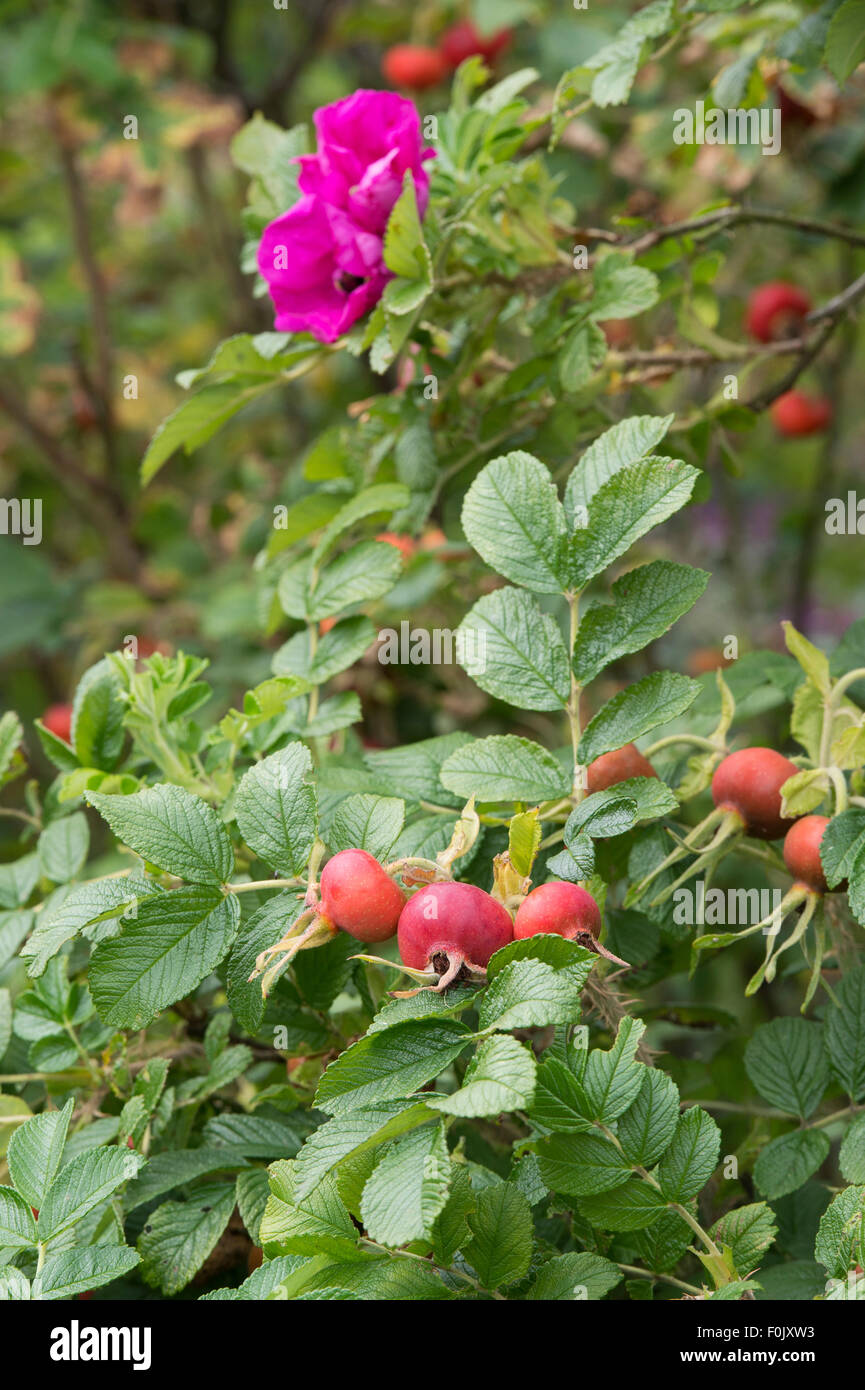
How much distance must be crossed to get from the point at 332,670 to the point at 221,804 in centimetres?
10

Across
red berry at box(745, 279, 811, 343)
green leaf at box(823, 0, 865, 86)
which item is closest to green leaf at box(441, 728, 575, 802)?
green leaf at box(823, 0, 865, 86)

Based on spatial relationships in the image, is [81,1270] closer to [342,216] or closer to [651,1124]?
[651,1124]

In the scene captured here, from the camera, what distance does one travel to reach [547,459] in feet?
2.63

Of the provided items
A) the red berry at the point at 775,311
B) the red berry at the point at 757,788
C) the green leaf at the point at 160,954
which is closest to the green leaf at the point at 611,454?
the red berry at the point at 757,788

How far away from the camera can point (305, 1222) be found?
47cm

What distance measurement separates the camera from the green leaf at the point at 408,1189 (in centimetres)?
40

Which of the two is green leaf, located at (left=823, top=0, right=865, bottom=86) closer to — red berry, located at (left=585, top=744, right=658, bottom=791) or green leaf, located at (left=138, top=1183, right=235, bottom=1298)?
red berry, located at (left=585, top=744, right=658, bottom=791)

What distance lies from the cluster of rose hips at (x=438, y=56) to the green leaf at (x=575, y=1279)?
1.51 m

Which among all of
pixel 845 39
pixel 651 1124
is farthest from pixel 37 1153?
pixel 845 39

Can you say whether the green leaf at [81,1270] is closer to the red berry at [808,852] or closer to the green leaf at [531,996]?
the green leaf at [531,996]

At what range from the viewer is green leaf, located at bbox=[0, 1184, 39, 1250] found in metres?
0.49

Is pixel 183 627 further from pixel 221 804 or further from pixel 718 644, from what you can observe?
pixel 221 804

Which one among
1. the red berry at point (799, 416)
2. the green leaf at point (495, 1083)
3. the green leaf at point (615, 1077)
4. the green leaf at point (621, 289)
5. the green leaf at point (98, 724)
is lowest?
the green leaf at point (615, 1077)

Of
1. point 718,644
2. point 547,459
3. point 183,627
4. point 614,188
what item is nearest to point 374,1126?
point 547,459
